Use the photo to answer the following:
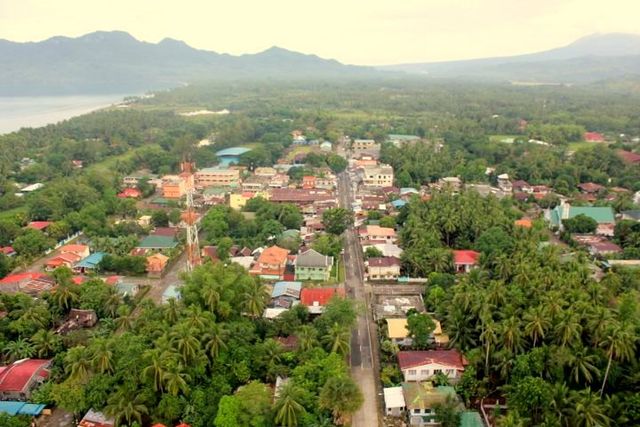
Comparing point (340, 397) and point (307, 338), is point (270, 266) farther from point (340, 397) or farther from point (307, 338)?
point (340, 397)

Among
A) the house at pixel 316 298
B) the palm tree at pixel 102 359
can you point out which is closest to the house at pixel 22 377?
the palm tree at pixel 102 359

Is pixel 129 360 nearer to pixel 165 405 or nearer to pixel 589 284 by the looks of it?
pixel 165 405

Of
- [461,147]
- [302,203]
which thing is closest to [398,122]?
[461,147]

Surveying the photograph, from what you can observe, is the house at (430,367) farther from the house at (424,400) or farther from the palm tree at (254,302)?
Answer: the palm tree at (254,302)

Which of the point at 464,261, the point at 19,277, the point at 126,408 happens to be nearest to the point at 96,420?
the point at 126,408

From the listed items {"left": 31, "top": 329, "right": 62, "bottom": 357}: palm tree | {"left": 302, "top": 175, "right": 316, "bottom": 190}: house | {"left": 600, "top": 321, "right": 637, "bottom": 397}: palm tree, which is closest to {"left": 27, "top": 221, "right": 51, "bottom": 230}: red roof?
{"left": 31, "top": 329, "right": 62, "bottom": 357}: palm tree

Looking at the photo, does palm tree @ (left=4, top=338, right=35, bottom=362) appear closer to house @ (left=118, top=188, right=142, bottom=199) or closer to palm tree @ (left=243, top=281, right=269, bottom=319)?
palm tree @ (left=243, top=281, right=269, bottom=319)
